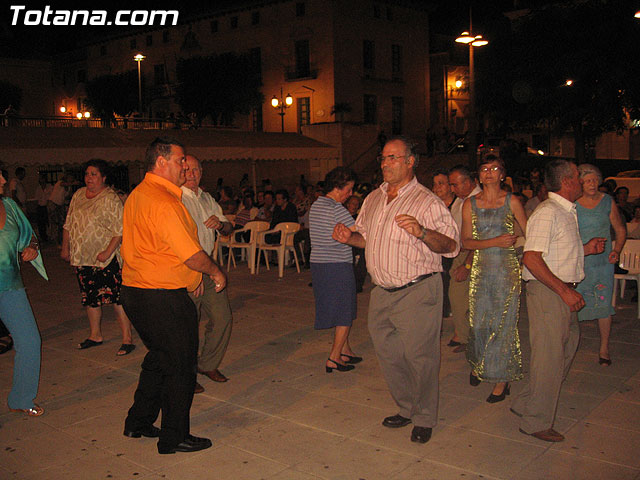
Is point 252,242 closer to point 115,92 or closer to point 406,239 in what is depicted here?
point 406,239

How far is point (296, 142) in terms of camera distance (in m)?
25.7

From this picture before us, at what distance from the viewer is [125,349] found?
20.8 ft

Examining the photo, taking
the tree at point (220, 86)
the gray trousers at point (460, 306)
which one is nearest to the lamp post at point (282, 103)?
the tree at point (220, 86)

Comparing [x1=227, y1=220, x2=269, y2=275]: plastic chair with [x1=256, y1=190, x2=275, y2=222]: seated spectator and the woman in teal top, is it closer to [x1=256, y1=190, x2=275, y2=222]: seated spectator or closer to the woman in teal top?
[x1=256, y1=190, x2=275, y2=222]: seated spectator

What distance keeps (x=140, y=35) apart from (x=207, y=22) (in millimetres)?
6802

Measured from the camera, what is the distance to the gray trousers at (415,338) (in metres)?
4.09

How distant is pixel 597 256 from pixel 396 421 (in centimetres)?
233

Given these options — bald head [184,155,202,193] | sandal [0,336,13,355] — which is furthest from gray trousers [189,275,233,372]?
sandal [0,336,13,355]

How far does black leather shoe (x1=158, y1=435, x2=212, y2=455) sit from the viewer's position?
13.1ft

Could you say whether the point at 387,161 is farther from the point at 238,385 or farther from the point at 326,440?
the point at 238,385

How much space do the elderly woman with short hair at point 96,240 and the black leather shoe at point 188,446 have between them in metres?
2.47

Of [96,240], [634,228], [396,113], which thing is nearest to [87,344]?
[96,240]

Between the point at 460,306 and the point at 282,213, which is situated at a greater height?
the point at 282,213

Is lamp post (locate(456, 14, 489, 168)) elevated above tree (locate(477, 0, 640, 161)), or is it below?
below
